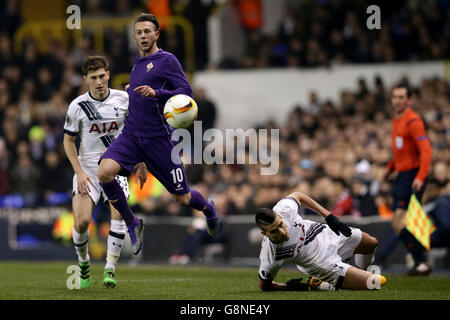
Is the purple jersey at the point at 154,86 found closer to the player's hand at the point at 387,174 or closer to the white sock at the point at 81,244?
the white sock at the point at 81,244

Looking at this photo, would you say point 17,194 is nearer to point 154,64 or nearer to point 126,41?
point 126,41

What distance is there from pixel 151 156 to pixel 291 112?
10.7 meters

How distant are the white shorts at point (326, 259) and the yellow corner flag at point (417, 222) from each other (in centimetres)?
284

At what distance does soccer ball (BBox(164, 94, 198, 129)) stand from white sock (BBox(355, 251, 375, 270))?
8.00 ft

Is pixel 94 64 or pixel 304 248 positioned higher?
pixel 94 64

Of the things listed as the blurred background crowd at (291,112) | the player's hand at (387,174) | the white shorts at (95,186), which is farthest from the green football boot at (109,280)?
the blurred background crowd at (291,112)

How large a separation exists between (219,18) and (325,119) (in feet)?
16.2

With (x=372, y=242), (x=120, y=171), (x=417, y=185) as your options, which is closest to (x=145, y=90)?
(x=120, y=171)

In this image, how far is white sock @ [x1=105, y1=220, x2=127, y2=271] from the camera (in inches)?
400

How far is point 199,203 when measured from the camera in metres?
10.4

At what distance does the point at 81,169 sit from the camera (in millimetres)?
9945

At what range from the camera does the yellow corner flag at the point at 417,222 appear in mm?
12359

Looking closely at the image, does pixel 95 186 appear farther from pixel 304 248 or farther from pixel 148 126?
pixel 304 248

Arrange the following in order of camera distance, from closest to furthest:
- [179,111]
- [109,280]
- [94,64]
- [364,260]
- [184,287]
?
[179,111] < [94,64] < [109,280] < [364,260] < [184,287]
